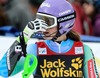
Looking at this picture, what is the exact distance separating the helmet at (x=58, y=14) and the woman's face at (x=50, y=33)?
0.08ft

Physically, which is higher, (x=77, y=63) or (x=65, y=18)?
(x=65, y=18)

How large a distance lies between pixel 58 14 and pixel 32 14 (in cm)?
329

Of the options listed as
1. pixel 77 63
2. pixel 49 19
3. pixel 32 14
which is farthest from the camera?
pixel 32 14

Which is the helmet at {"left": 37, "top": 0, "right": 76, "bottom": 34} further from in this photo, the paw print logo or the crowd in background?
the crowd in background

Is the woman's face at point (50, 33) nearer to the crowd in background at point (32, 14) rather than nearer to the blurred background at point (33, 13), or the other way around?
the blurred background at point (33, 13)

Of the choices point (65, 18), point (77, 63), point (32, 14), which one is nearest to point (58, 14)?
point (65, 18)

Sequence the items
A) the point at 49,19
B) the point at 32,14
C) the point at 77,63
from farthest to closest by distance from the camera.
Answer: the point at 32,14 → the point at 77,63 → the point at 49,19

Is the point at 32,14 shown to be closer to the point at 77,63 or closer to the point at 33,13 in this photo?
the point at 33,13

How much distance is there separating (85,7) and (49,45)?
288 centimetres

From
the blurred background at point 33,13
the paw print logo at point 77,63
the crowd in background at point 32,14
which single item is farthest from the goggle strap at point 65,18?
the crowd in background at point 32,14

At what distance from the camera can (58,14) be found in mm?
2834

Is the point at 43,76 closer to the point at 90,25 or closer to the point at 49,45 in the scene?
the point at 49,45

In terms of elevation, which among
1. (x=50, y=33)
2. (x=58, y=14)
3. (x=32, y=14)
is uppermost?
(x=32, y=14)

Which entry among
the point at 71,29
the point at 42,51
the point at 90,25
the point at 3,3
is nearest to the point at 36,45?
the point at 42,51
